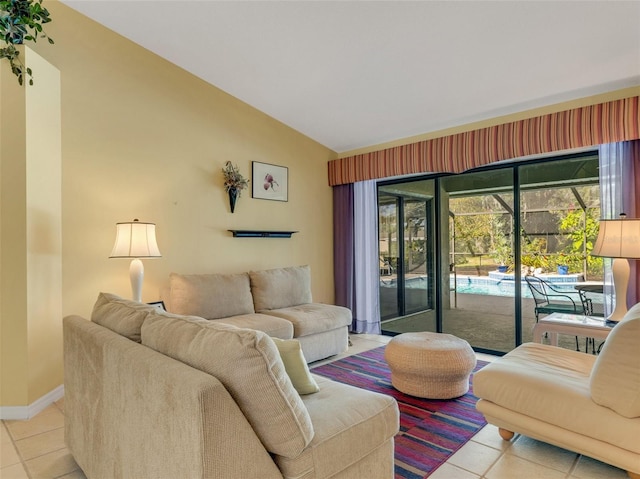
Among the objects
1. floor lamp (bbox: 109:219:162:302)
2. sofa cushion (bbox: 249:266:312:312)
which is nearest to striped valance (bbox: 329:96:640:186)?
sofa cushion (bbox: 249:266:312:312)

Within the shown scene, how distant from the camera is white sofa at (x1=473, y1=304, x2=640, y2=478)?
1.83 meters

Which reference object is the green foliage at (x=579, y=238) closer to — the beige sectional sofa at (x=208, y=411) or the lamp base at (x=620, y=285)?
the lamp base at (x=620, y=285)

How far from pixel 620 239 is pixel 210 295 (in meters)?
3.42

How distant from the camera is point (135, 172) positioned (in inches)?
141

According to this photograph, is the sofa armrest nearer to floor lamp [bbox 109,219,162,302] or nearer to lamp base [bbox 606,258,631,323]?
floor lamp [bbox 109,219,162,302]

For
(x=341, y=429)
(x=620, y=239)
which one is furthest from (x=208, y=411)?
(x=620, y=239)

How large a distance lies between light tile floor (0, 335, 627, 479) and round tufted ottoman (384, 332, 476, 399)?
0.46 m

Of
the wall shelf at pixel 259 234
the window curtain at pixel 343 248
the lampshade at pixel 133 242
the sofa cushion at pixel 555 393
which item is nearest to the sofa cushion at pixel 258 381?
the sofa cushion at pixel 555 393

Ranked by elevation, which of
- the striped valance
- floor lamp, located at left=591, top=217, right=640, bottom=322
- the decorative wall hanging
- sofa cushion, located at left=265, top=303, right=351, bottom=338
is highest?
the striped valance

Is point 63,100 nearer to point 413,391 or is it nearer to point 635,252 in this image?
point 413,391

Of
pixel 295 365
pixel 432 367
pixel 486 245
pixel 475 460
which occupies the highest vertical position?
pixel 486 245

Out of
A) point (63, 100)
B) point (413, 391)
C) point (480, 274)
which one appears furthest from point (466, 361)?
point (63, 100)

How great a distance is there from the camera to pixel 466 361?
2947 millimetres

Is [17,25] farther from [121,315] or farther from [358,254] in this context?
[358,254]
